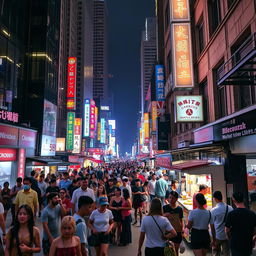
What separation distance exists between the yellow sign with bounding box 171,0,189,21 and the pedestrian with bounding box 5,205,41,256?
16.9m

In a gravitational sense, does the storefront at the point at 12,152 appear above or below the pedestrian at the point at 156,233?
above

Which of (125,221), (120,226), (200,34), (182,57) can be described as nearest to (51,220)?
(125,221)

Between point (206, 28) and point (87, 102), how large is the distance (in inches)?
1977

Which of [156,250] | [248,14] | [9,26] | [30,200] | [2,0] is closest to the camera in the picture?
[156,250]

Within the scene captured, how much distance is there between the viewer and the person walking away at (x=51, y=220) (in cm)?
552

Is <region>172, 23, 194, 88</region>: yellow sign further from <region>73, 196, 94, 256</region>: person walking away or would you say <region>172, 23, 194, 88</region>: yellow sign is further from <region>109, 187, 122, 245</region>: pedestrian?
<region>73, 196, 94, 256</region>: person walking away

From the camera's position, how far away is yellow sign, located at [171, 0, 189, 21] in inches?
683

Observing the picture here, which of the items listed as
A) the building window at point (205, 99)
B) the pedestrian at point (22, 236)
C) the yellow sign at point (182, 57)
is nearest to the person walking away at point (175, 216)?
the pedestrian at point (22, 236)

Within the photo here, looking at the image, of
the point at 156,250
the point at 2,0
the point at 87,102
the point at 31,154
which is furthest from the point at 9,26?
the point at 87,102

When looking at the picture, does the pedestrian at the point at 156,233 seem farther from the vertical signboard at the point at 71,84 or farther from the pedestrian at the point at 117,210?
the vertical signboard at the point at 71,84

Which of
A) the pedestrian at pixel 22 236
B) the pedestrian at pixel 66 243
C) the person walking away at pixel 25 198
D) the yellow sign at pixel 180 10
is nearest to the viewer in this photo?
the pedestrian at pixel 66 243

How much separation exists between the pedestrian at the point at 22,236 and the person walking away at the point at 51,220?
1.66 m

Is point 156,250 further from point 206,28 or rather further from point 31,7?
point 31,7

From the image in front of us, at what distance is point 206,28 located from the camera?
15.8 metres
